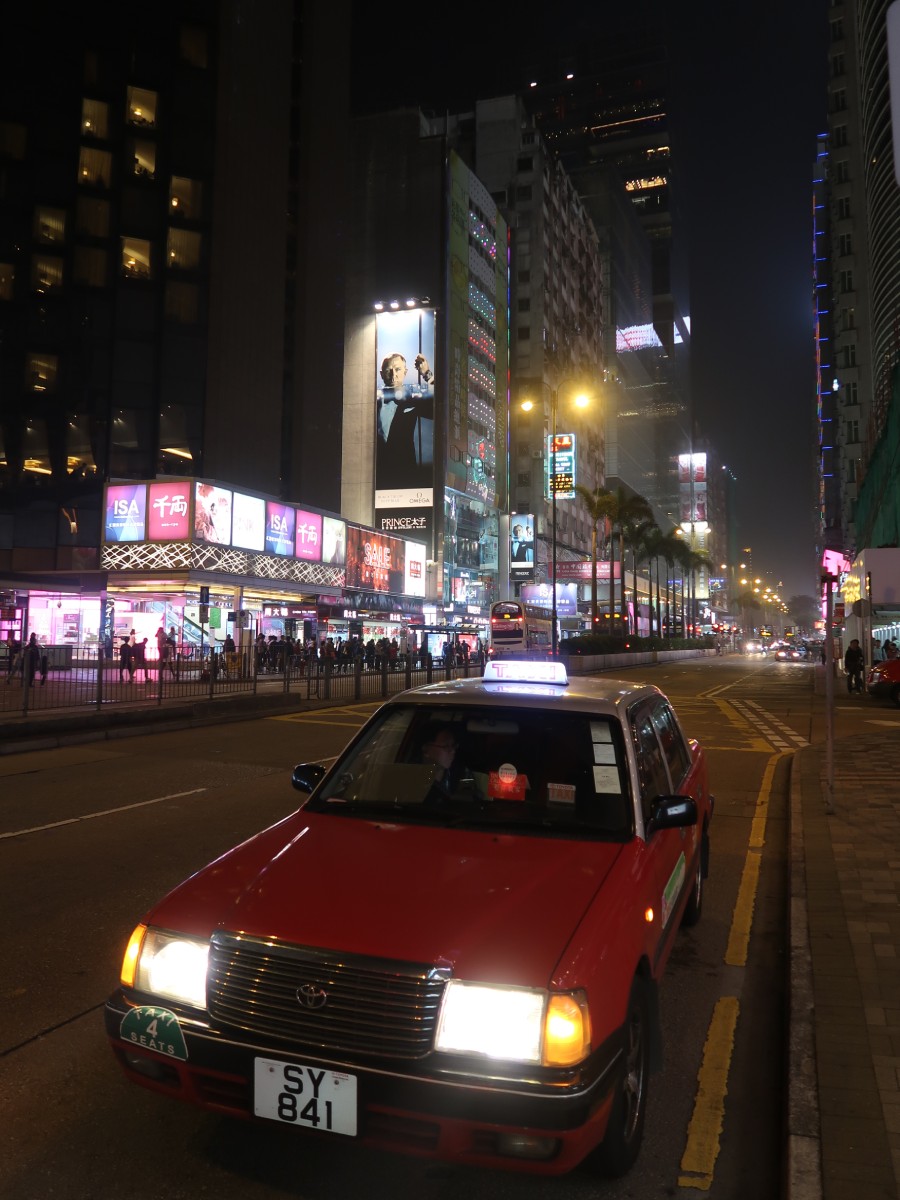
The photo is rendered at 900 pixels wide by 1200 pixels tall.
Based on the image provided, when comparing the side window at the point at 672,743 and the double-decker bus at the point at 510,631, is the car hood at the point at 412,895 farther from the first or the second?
the double-decker bus at the point at 510,631

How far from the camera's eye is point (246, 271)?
5138cm

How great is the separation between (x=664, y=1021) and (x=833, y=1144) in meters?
1.29

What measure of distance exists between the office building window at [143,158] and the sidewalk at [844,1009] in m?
54.8

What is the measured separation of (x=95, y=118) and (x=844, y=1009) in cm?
5984

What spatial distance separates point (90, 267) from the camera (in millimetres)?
48375

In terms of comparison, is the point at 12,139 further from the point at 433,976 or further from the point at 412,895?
the point at 433,976

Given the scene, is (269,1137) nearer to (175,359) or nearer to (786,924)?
(786,924)

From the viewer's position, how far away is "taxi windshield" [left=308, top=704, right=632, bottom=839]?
3.45 m

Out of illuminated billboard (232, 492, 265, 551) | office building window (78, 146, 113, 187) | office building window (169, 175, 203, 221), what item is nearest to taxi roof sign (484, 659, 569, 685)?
illuminated billboard (232, 492, 265, 551)

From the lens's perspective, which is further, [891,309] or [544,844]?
[891,309]

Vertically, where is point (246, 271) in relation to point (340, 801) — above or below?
above

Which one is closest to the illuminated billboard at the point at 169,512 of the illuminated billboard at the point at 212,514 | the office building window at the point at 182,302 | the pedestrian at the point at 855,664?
the illuminated billboard at the point at 212,514

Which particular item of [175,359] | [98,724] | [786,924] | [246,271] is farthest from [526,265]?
[786,924]

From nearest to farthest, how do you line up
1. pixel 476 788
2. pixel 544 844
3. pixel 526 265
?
pixel 544 844 < pixel 476 788 < pixel 526 265
